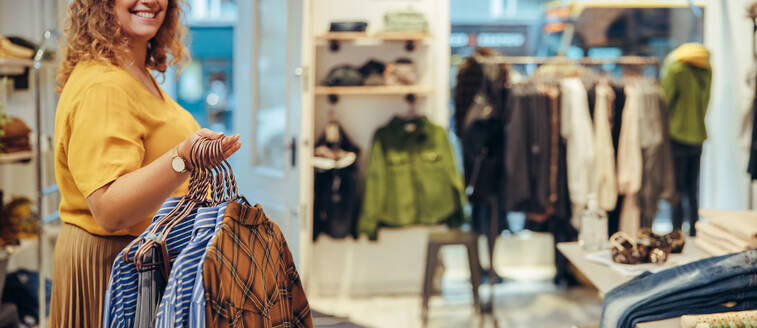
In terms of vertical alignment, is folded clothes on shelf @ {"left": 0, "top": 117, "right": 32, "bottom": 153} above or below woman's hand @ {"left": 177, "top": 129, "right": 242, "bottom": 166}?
below

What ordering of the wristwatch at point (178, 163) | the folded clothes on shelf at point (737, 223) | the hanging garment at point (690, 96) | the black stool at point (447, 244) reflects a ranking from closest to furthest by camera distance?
the wristwatch at point (178, 163) → the folded clothes on shelf at point (737, 223) → the black stool at point (447, 244) → the hanging garment at point (690, 96)

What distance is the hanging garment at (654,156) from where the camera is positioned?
3848mm

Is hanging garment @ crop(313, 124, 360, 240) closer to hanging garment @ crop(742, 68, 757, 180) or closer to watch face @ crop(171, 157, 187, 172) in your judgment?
hanging garment @ crop(742, 68, 757, 180)

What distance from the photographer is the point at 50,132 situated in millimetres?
3578

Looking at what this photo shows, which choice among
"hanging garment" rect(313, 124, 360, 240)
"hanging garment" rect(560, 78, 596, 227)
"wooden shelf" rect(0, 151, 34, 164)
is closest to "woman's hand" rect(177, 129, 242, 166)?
"wooden shelf" rect(0, 151, 34, 164)

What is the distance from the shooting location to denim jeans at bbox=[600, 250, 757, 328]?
1477 millimetres

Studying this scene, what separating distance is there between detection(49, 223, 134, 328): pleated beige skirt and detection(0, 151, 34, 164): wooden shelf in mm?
1924

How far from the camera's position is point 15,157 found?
10.1ft

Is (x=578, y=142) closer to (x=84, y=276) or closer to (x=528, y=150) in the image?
(x=528, y=150)

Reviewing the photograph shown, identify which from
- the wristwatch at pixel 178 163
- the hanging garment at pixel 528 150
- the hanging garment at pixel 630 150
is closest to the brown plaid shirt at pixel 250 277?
the wristwatch at pixel 178 163

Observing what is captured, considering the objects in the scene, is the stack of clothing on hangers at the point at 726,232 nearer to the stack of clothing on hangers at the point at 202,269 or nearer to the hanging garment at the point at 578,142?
the stack of clothing on hangers at the point at 202,269

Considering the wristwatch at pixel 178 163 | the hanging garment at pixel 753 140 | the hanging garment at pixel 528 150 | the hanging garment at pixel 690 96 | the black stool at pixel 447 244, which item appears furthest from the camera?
the hanging garment at pixel 690 96

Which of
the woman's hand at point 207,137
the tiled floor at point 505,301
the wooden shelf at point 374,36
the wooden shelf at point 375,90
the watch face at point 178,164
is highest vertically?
the wooden shelf at point 374,36

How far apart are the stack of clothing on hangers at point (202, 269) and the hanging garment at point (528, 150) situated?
8.87ft
